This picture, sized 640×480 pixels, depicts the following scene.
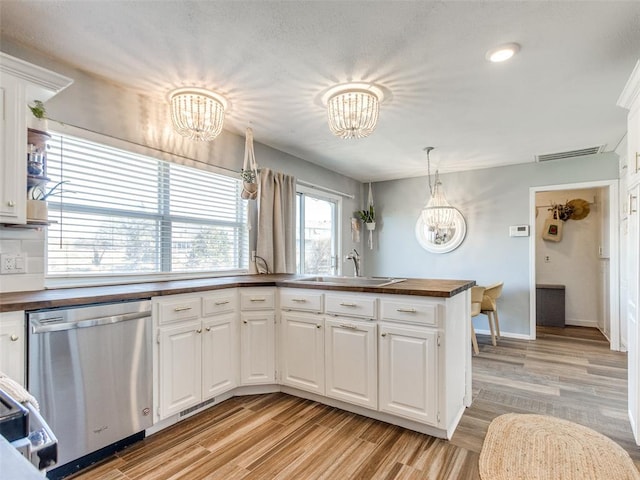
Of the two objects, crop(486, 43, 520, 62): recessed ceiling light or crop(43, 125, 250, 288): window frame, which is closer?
Result: crop(486, 43, 520, 62): recessed ceiling light

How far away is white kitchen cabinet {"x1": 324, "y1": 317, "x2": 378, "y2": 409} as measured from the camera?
2.33 metres

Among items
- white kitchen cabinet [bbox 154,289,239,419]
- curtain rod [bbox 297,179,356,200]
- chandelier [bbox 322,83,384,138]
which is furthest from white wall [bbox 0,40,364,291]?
chandelier [bbox 322,83,384,138]

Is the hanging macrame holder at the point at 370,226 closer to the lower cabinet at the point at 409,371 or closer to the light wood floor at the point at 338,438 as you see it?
the light wood floor at the point at 338,438

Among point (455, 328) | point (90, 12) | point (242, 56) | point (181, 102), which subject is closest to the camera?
point (90, 12)

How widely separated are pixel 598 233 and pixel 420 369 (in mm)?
4860

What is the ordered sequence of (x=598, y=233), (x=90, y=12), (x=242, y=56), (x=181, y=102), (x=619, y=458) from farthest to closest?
1. (x=598, y=233)
2. (x=181, y=102)
3. (x=242, y=56)
4. (x=619, y=458)
5. (x=90, y=12)

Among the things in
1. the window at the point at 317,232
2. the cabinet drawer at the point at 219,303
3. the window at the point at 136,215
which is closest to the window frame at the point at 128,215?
the window at the point at 136,215

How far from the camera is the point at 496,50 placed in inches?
78.2

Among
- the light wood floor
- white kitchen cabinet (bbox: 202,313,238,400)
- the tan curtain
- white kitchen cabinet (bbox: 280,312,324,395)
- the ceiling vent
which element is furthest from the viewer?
the ceiling vent

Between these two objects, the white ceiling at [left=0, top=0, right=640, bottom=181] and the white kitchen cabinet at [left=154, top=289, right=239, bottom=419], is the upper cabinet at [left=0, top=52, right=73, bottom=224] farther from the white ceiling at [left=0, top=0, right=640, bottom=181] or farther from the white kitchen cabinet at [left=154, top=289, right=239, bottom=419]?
the white kitchen cabinet at [left=154, top=289, right=239, bottom=419]

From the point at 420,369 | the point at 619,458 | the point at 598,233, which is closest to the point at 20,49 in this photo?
the point at 420,369

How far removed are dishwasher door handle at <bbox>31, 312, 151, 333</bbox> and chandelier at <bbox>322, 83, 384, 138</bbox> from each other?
6.02 ft

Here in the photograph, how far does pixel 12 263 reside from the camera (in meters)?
1.98

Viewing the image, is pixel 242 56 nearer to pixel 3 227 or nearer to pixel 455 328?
pixel 3 227
